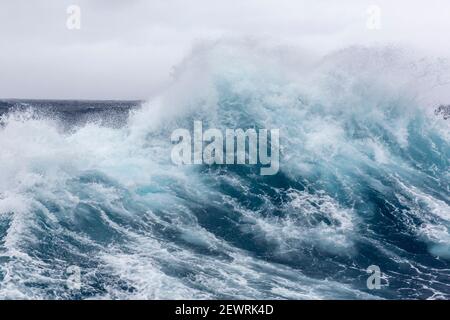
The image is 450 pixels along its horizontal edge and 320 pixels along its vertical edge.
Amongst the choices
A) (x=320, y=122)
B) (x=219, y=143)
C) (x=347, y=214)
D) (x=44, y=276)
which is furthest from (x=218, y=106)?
(x=44, y=276)

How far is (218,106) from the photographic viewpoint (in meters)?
24.8

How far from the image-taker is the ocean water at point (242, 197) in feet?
40.3

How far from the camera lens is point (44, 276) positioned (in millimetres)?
Answer: 11625

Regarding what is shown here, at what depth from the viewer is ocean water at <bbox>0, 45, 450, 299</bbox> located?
12269 mm

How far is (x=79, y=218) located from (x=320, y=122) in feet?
48.6

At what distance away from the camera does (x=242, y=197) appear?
61.6 ft

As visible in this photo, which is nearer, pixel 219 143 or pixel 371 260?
pixel 371 260

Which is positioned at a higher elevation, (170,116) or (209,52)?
(209,52)
